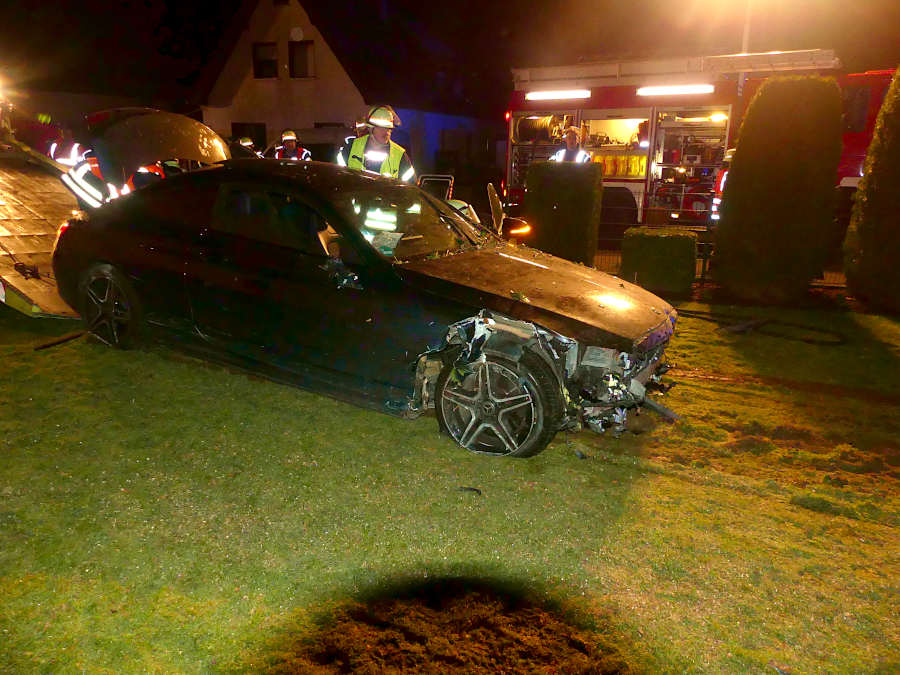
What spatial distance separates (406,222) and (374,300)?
945mm

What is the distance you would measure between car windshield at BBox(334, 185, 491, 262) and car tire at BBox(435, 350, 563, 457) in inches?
37.4

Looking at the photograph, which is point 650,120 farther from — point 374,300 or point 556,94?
point 374,300

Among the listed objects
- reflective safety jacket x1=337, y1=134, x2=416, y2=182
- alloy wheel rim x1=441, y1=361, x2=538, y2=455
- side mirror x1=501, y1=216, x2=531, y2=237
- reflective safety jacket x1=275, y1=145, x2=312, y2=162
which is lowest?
alloy wheel rim x1=441, y1=361, x2=538, y2=455

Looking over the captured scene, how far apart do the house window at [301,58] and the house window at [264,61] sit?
0.90m

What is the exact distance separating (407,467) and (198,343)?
201cm

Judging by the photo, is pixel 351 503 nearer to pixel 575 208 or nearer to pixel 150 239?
pixel 150 239

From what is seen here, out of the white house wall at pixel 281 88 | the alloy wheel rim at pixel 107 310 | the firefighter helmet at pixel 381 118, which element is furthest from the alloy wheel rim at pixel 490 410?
the white house wall at pixel 281 88

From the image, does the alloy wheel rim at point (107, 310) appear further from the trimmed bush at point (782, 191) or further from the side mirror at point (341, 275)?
the trimmed bush at point (782, 191)

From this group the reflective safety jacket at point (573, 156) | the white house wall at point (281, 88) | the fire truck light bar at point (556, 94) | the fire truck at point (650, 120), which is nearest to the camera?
the reflective safety jacket at point (573, 156)

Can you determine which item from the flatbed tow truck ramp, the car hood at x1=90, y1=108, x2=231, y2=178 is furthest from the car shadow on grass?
the car hood at x1=90, y1=108, x2=231, y2=178

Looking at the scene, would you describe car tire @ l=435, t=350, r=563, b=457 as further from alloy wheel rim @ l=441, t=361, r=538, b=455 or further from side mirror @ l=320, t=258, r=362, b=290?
side mirror @ l=320, t=258, r=362, b=290

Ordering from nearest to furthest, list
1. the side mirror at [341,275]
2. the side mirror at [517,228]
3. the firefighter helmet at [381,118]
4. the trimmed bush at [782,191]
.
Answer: the side mirror at [341,275] → the side mirror at [517,228] → the firefighter helmet at [381,118] → the trimmed bush at [782,191]

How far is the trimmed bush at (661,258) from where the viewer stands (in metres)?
8.66

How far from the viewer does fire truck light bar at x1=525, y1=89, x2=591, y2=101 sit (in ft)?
45.6
